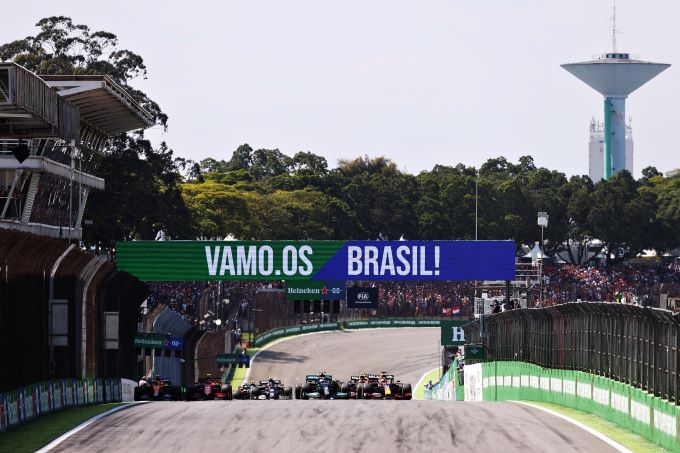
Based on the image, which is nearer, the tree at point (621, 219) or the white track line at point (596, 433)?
the white track line at point (596, 433)

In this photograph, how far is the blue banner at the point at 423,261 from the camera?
6272cm

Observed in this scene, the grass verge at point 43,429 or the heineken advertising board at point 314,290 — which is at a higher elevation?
the heineken advertising board at point 314,290

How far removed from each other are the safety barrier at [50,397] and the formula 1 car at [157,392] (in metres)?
0.65

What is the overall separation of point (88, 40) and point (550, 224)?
221 feet

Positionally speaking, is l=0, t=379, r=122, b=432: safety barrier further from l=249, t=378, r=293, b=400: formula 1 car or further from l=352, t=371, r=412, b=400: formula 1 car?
l=249, t=378, r=293, b=400: formula 1 car

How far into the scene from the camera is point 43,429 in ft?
82.9

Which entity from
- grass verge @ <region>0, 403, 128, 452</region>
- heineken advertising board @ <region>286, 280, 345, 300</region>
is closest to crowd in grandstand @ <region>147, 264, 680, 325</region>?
heineken advertising board @ <region>286, 280, 345, 300</region>

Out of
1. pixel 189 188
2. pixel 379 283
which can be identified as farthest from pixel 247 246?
pixel 189 188

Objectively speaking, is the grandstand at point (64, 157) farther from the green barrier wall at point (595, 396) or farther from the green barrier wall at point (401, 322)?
the green barrier wall at point (401, 322)

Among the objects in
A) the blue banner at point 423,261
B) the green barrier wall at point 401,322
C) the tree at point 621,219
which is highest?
the tree at point 621,219

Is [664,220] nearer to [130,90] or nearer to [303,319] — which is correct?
[303,319]

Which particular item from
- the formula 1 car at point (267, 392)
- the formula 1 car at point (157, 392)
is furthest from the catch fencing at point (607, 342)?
the formula 1 car at point (157, 392)

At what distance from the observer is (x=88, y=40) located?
95.9 meters

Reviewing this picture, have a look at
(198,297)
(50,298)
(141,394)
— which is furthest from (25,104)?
(198,297)
